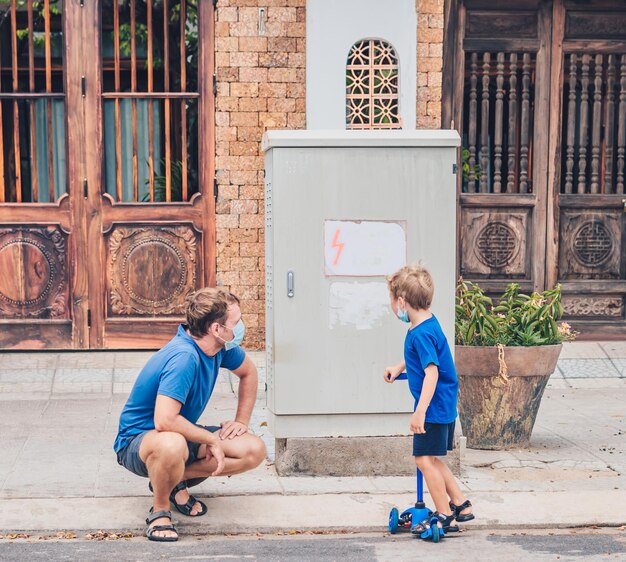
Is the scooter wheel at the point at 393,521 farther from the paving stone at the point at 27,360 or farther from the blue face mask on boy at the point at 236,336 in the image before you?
the paving stone at the point at 27,360

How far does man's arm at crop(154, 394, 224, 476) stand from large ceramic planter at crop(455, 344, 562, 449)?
7.04ft

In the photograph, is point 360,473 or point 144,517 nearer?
point 144,517

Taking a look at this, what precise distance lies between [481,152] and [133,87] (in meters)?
3.31

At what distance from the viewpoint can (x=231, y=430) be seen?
5.82 m

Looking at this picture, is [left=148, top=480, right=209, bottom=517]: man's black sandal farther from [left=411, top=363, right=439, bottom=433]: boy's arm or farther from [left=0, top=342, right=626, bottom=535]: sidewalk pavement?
[left=411, top=363, right=439, bottom=433]: boy's arm

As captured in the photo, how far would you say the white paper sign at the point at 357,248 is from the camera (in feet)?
21.1

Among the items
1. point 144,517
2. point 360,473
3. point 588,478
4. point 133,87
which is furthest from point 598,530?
point 133,87

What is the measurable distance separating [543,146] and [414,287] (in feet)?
18.8

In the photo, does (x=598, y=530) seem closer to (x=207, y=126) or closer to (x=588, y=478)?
(x=588, y=478)

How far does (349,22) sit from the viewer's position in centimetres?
1030

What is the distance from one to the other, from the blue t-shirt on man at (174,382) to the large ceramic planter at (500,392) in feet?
6.52

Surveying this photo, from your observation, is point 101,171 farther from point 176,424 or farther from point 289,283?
point 176,424

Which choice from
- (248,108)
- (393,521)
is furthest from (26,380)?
(393,521)

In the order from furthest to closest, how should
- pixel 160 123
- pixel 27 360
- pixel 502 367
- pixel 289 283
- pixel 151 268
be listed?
1. pixel 160 123
2. pixel 151 268
3. pixel 27 360
4. pixel 502 367
5. pixel 289 283
